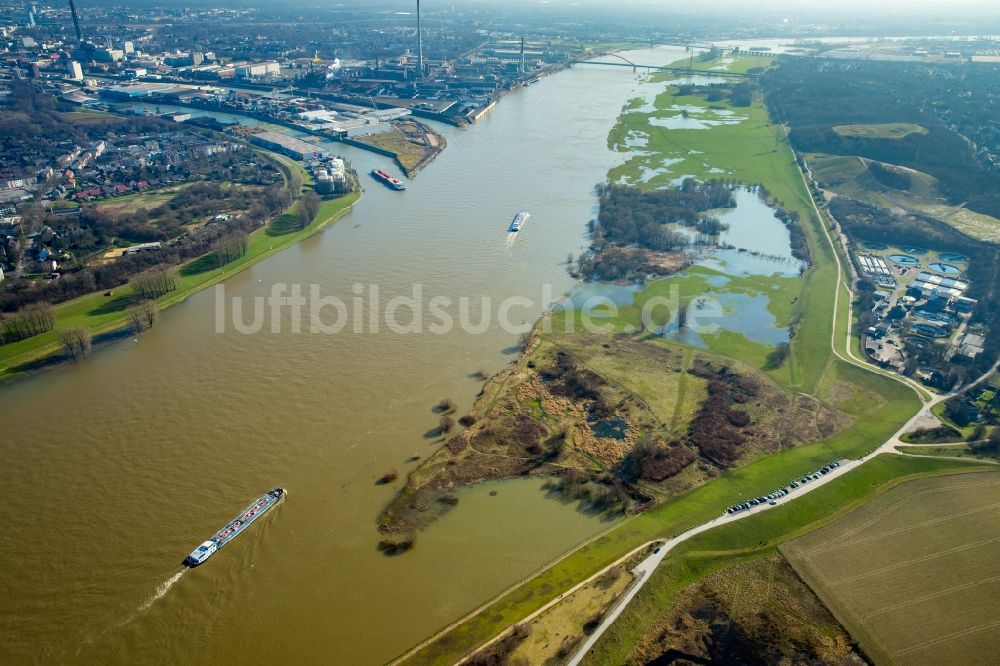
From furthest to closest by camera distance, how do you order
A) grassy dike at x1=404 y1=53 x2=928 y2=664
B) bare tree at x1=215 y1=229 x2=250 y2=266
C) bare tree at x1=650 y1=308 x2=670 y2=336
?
bare tree at x1=215 y1=229 x2=250 y2=266, bare tree at x1=650 y1=308 x2=670 y2=336, grassy dike at x1=404 y1=53 x2=928 y2=664

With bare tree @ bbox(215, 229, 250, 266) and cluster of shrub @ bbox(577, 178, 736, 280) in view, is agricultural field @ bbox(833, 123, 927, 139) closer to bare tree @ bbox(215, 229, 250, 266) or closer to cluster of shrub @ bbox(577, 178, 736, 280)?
cluster of shrub @ bbox(577, 178, 736, 280)

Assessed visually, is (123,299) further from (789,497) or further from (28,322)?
(789,497)

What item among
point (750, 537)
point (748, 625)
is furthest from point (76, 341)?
point (748, 625)

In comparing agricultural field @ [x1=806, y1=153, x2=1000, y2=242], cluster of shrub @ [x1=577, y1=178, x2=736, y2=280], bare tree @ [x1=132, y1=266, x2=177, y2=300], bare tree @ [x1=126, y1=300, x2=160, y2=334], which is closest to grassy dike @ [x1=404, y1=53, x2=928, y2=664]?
cluster of shrub @ [x1=577, y1=178, x2=736, y2=280]

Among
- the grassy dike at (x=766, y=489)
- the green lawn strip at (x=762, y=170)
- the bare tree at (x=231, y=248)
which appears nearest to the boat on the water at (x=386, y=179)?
the bare tree at (x=231, y=248)

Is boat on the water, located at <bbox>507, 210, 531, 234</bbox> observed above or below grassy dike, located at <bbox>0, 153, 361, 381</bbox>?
above

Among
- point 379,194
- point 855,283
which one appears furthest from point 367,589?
point 379,194

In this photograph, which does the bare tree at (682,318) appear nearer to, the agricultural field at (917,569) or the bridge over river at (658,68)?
the agricultural field at (917,569)
